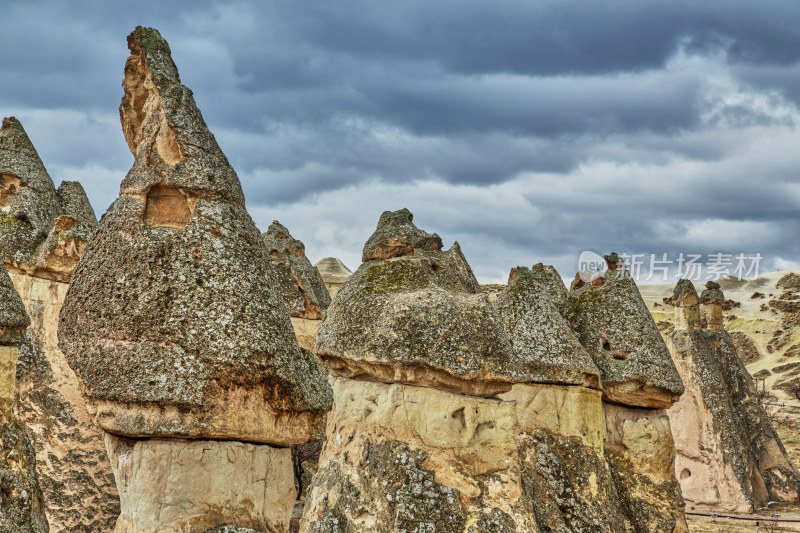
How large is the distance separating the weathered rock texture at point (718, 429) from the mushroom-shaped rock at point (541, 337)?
8.63 m

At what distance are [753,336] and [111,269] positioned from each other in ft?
157

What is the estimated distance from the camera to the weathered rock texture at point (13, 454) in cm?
415

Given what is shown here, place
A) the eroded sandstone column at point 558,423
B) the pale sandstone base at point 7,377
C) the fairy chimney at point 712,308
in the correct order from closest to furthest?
the pale sandstone base at point 7,377, the eroded sandstone column at point 558,423, the fairy chimney at point 712,308

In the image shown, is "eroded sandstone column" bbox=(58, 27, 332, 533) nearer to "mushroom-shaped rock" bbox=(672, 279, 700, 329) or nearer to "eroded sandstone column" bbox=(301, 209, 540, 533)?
"eroded sandstone column" bbox=(301, 209, 540, 533)

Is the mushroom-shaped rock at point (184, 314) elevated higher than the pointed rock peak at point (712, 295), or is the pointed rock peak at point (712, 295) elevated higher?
the pointed rock peak at point (712, 295)

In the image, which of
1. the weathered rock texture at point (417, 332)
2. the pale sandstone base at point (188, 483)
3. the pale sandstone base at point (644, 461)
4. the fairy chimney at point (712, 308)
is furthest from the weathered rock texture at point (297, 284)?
the pale sandstone base at point (188, 483)

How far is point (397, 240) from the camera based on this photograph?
7.62 m

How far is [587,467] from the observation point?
853 centimetres

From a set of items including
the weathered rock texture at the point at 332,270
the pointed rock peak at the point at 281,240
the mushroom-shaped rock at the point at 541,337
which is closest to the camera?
the mushroom-shaped rock at the point at 541,337

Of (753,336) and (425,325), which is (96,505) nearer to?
(425,325)

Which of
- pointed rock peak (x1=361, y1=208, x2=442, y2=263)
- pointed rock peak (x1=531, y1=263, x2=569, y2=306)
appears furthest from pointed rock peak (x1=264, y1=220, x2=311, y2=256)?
pointed rock peak (x1=361, y1=208, x2=442, y2=263)

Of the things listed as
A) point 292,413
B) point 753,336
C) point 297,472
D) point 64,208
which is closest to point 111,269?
point 292,413

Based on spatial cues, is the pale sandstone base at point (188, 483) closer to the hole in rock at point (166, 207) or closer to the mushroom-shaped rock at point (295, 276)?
the hole in rock at point (166, 207)

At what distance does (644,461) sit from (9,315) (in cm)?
753
